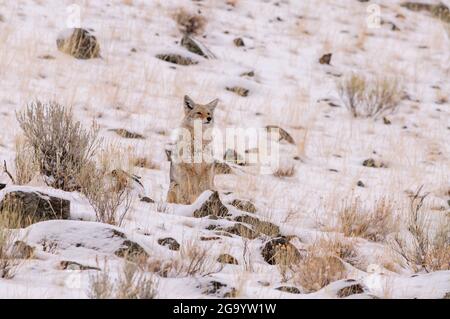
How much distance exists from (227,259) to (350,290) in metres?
1.13

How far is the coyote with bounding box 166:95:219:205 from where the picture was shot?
8.82 meters

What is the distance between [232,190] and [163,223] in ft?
9.41

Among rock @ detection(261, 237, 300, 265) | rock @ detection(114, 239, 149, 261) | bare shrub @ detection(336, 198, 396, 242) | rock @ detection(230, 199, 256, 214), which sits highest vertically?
rock @ detection(114, 239, 149, 261)

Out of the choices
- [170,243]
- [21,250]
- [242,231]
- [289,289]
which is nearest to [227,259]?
[170,243]

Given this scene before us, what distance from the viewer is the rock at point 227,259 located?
6.23 meters

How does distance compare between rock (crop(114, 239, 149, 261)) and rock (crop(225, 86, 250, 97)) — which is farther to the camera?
rock (crop(225, 86, 250, 97))

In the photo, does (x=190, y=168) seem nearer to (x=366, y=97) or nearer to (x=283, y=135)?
(x=283, y=135)

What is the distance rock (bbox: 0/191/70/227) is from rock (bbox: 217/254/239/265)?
53.9 inches

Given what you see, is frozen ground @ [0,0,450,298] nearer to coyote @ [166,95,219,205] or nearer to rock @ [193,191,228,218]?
rock @ [193,191,228,218]

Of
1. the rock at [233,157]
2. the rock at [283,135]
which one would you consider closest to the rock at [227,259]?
the rock at [233,157]

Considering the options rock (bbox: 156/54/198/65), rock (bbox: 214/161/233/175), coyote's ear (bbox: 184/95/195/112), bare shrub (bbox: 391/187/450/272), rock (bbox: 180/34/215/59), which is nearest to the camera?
bare shrub (bbox: 391/187/450/272)

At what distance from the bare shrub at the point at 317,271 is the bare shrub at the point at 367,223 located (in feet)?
5.40

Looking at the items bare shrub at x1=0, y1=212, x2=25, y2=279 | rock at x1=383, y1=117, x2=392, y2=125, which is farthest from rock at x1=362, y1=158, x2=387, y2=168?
bare shrub at x1=0, y1=212, x2=25, y2=279

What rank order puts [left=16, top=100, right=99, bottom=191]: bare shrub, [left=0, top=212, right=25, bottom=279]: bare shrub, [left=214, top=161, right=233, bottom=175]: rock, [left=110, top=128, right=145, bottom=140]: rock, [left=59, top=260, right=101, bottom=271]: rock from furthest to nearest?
[left=110, top=128, right=145, bottom=140]: rock, [left=214, top=161, right=233, bottom=175]: rock, [left=16, top=100, right=99, bottom=191]: bare shrub, [left=59, top=260, right=101, bottom=271]: rock, [left=0, top=212, right=25, bottom=279]: bare shrub
